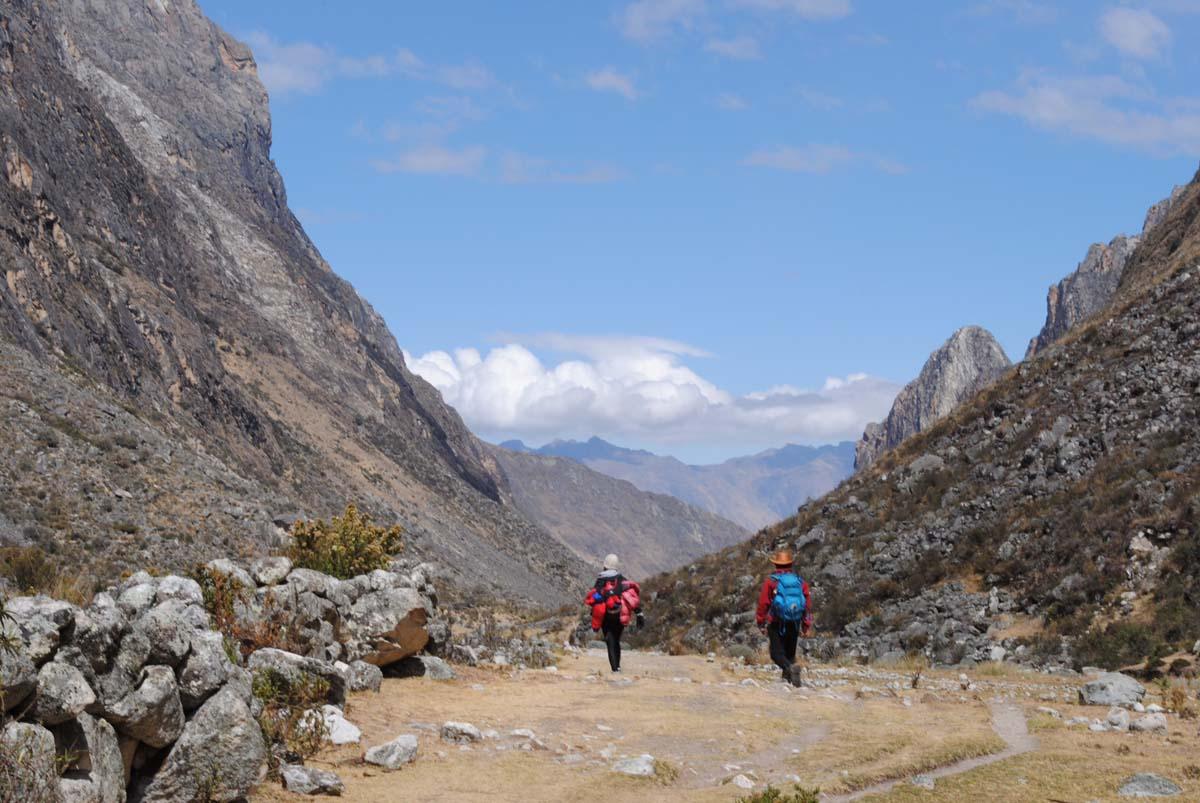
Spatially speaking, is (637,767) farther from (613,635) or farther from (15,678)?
(613,635)

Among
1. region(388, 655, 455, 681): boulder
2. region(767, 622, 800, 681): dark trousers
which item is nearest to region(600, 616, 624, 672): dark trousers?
region(767, 622, 800, 681): dark trousers

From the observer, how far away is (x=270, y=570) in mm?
14070

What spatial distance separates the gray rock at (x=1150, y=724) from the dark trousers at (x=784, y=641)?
4.83 metres

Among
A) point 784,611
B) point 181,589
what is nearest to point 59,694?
point 181,589

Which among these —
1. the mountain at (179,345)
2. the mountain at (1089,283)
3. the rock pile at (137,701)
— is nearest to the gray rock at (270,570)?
the rock pile at (137,701)

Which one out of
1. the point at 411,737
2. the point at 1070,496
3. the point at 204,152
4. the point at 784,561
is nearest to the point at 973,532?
the point at 1070,496

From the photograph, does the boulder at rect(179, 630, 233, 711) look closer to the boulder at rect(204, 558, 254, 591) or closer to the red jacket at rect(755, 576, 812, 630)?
the boulder at rect(204, 558, 254, 591)

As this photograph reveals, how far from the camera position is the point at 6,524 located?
103 feet

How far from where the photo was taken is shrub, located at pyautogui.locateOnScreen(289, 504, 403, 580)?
59.5ft

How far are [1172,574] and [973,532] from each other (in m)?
6.99

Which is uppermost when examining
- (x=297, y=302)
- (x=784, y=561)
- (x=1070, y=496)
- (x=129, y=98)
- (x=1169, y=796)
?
(x=129, y=98)

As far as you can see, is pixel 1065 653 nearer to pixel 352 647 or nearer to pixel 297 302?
pixel 352 647

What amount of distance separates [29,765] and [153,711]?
136 centimetres

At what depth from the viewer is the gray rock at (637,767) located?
1035 centimetres
